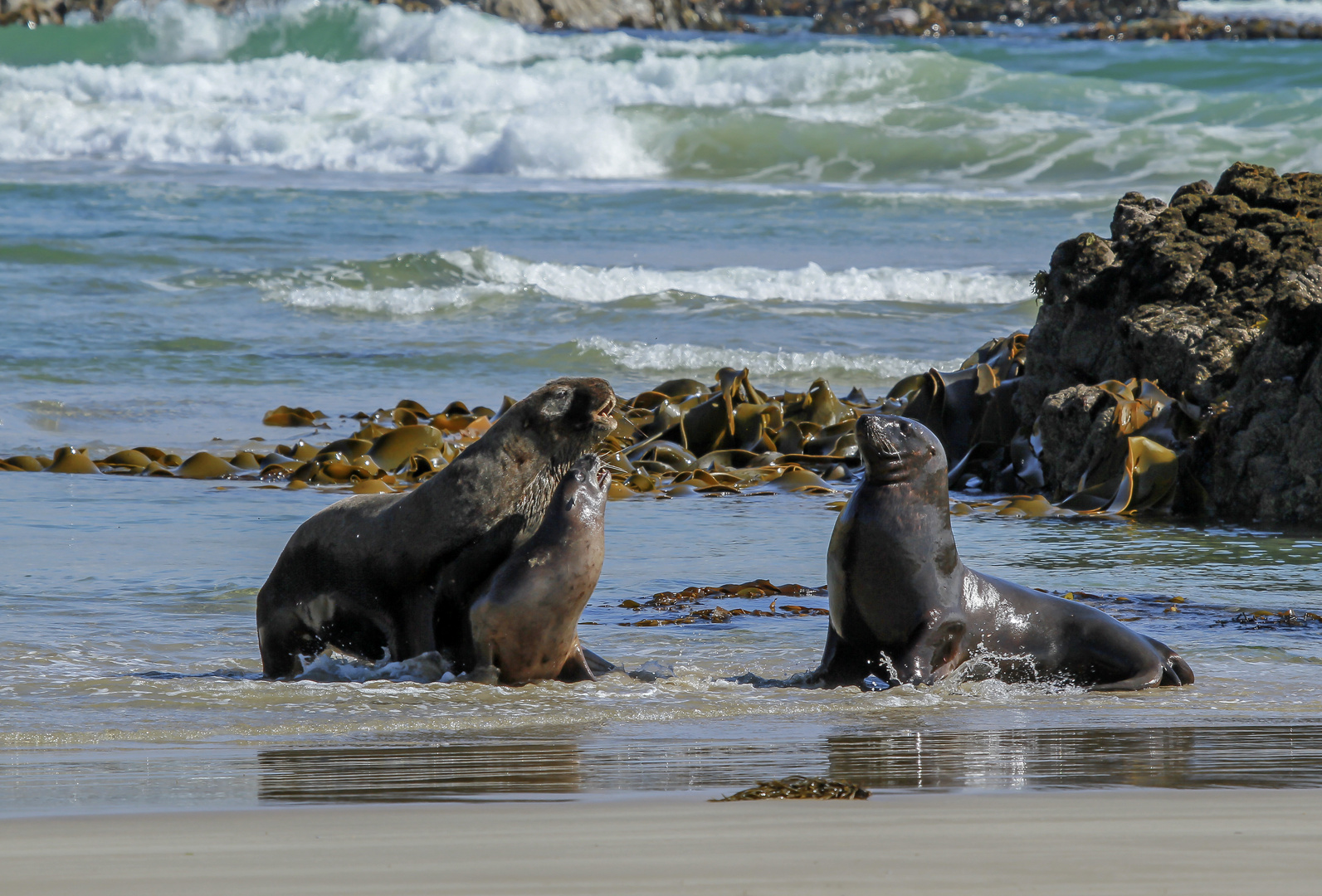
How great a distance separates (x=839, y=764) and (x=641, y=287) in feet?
39.0

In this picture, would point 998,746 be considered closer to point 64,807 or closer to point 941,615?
point 941,615

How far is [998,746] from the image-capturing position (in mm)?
3863

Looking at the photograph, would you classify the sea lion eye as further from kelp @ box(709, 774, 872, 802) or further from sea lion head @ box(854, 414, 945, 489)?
kelp @ box(709, 774, 872, 802)

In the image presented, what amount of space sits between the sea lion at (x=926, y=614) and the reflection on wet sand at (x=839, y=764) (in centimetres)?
66

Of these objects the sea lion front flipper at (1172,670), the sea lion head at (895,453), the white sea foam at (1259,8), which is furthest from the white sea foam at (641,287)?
the white sea foam at (1259,8)

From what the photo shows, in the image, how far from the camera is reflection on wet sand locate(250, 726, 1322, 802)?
3.32 metres

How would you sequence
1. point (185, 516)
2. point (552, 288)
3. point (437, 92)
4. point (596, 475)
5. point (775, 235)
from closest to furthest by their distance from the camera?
point (596, 475) → point (185, 516) → point (552, 288) → point (775, 235) → point (437, 92)

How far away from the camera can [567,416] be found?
4672 millimetres

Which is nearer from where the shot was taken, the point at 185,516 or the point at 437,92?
the point at 185,516

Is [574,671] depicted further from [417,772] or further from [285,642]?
[417,772]

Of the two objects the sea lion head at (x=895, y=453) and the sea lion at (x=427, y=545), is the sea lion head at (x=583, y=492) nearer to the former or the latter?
the sea lion at (x=427, y=545)

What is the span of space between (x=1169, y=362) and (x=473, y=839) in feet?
21.2

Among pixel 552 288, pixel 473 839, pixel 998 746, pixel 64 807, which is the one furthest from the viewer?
pixel 552 288

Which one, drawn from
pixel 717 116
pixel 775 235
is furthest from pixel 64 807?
pixel 717 116
